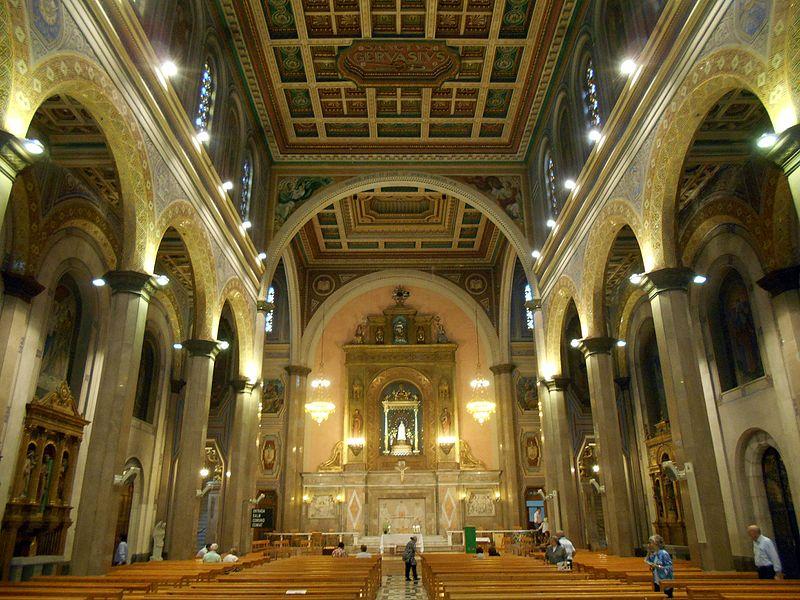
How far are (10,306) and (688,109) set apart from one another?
12122mm

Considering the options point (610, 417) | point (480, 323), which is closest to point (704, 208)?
point (610, 417)

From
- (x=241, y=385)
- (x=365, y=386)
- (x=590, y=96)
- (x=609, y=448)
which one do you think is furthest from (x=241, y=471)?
(x=590, y=96)

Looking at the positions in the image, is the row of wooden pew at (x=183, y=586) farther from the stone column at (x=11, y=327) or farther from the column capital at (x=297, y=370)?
the column capital at (x=297, y=370)

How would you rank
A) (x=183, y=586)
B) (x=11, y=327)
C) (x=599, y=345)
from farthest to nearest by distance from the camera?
(x=599, y=345) → (x=11, y=327) → (x=183, y=586)

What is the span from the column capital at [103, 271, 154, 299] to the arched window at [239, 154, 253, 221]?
6.58 metres

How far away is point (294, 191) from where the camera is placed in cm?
1947

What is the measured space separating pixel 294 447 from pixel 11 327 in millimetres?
13710

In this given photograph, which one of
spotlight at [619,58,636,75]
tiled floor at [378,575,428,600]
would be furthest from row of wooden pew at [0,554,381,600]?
spotlight at [619,58,636,75]

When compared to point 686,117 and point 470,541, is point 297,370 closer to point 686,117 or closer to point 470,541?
point 470,541

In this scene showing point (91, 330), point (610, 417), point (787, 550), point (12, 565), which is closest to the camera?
point (12, 565)

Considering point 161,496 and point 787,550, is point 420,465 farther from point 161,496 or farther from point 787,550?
point 787,550

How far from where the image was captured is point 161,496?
18875mm

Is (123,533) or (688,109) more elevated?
(688,109)

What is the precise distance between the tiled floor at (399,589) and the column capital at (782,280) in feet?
29.2
